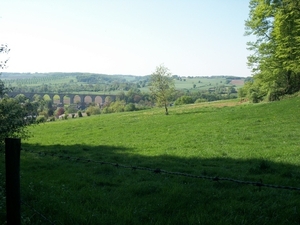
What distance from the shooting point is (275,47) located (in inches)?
1526

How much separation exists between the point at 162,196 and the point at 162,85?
40.5 metres

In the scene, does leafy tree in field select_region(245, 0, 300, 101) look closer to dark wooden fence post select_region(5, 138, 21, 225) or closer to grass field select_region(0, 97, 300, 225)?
grass field select_region(0, 97, 300, 225)

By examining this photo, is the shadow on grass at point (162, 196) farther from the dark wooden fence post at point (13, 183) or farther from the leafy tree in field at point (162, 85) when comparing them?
the leafy tree in field at point (162, 85)

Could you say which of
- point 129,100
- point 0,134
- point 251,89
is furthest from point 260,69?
point 129,100

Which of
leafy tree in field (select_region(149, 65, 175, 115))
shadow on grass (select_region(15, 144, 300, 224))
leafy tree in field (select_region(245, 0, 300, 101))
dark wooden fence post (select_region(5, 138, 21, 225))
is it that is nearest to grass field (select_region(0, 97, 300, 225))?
shadow on grass (select_region(15, 144, 300, 224))

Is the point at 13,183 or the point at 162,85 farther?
the point at 162,85

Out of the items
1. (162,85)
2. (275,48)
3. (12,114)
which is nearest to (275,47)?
(275,48)

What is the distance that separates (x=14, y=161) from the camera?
437 cm

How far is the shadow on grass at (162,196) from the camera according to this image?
6.28 metres

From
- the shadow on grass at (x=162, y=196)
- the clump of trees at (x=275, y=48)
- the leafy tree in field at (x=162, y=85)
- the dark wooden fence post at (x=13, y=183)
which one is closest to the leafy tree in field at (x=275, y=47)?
the clump of trees at (x=275, y=48)

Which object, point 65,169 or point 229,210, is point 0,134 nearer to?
point 65,169

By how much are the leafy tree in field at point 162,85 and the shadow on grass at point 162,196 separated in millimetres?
35177

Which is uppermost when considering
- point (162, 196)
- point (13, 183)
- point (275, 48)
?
point (275, 48)

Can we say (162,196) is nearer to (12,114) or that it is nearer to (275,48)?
(12,114)
